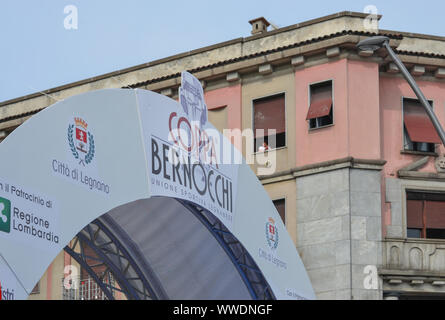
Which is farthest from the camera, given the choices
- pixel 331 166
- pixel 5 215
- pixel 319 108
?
pixel 319 108

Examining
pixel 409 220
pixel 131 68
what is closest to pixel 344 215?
pixel 409 220

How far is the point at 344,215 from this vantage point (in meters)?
26.9

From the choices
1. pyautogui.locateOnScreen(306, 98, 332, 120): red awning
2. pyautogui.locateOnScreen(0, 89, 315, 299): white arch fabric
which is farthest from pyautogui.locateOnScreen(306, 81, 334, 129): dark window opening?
pyautogui.locateOnScreen(0, 89, 315, 299): white arch fabric

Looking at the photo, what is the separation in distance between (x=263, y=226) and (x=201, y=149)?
2362mm

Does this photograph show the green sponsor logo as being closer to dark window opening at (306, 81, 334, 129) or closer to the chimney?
dark window opening at (306, 81, 334, 129)

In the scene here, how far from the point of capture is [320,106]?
28203 millimetres

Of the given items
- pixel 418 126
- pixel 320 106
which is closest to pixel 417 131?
pixel 418 126

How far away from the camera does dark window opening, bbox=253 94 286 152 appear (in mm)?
29031

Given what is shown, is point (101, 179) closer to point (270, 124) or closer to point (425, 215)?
point (270, 124)

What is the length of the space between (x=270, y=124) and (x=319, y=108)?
5.59 feet

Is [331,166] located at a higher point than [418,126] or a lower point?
lower

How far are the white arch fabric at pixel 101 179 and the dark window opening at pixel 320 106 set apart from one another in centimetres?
1000

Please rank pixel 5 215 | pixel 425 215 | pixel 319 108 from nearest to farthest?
pixel 5 215 → pixel 319 108 → pixel 425 215

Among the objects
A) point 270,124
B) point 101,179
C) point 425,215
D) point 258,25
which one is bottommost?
point 101,179
